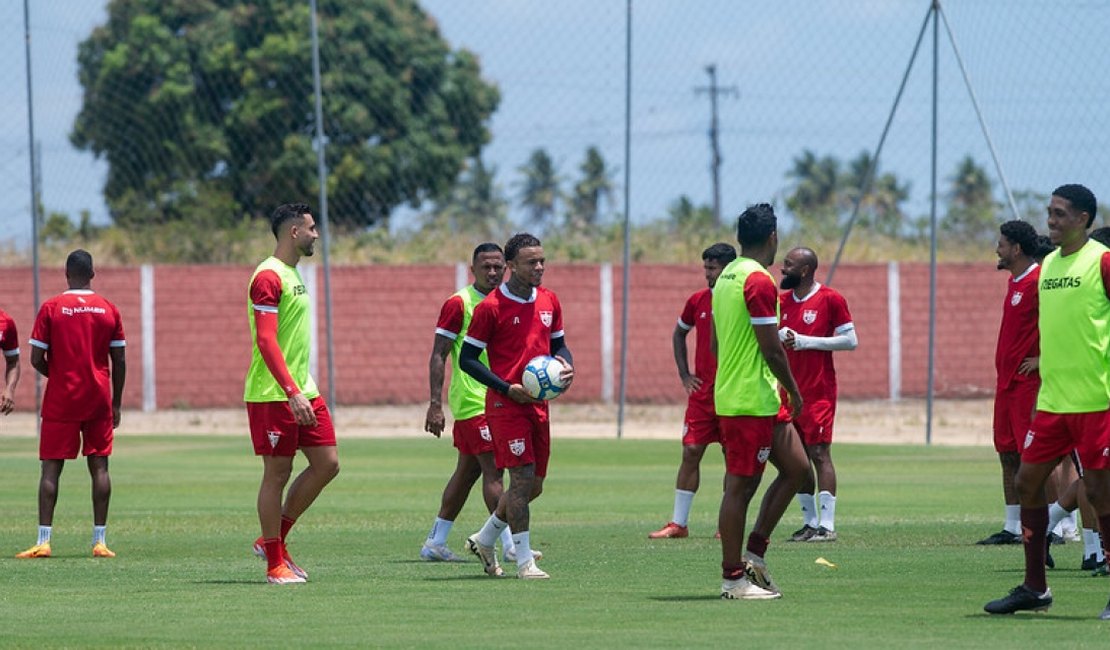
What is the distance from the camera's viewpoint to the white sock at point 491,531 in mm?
12617

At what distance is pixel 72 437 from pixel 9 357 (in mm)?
Result: 1279

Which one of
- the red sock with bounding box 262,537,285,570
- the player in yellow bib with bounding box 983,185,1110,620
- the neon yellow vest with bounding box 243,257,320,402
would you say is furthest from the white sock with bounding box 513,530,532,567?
the player in yellow bib with bounding box 983,185,1110,620

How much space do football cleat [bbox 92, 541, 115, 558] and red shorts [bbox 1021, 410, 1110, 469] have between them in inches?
280

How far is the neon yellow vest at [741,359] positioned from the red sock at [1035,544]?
5.17 feet

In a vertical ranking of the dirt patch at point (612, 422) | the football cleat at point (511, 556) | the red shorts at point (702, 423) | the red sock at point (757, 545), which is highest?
the red shorts at point (702, 423)

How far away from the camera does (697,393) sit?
53.0 feet

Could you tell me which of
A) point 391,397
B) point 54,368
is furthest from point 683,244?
point 54,368

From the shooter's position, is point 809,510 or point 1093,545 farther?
point 809,510

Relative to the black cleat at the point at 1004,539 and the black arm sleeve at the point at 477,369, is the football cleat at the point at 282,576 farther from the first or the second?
the black cleat at the point at 1004,539

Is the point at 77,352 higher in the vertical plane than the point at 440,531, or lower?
higher

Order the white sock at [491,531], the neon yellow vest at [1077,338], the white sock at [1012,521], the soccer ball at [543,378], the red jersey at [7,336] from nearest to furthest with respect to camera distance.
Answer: the neon yellow vest at [1077,338], the soccer ball at [543,378], the white sock at [491,531], the white sock at [1012,521], the red jersey at [7,336]

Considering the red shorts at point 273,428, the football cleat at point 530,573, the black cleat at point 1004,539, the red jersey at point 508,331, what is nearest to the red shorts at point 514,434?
the red jersey at point 508,331

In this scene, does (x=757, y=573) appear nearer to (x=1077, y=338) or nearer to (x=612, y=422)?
(x=1077, y=338)

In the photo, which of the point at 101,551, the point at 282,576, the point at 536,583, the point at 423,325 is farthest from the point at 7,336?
the point at 423,325
